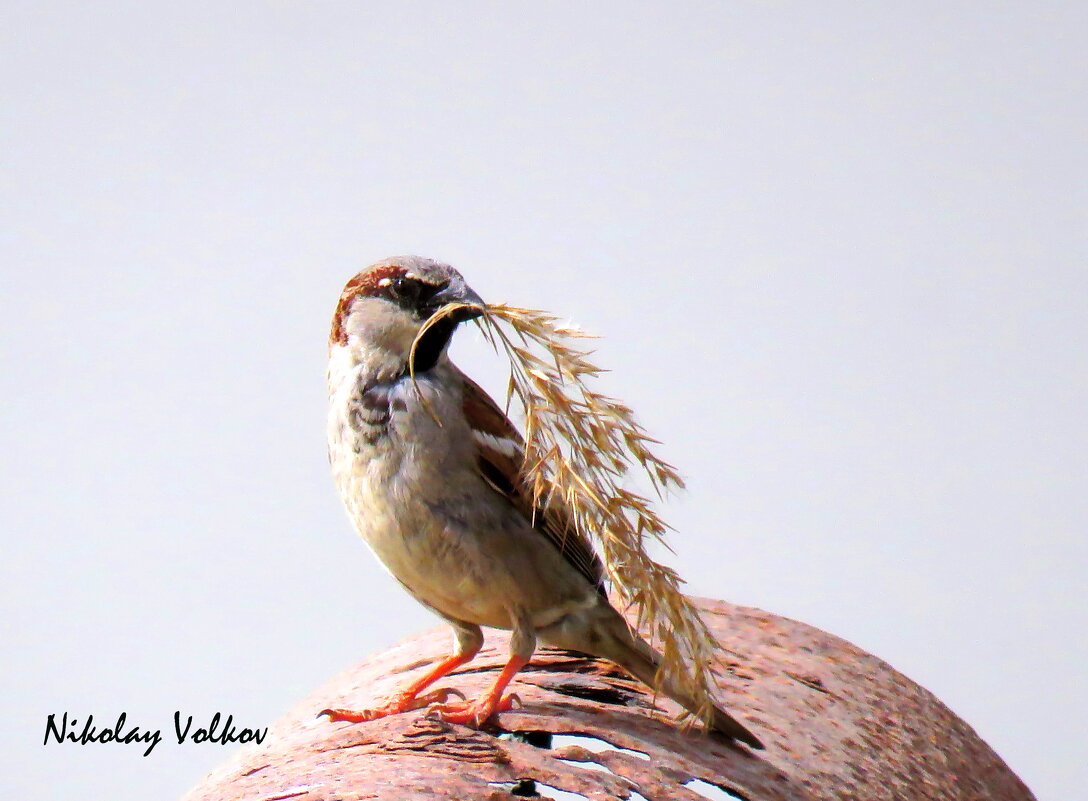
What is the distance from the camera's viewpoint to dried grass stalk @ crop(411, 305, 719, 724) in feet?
9.09

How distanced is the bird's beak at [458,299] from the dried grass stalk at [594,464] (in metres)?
0.04

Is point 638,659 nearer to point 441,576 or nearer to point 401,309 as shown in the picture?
point 441,576

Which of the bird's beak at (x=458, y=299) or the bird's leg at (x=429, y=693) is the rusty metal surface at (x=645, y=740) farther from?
the bird's beak at (x=458, y=299)

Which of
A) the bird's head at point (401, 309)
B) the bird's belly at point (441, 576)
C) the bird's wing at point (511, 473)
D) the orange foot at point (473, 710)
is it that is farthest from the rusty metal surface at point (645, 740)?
the bird's head at point (401, 309)

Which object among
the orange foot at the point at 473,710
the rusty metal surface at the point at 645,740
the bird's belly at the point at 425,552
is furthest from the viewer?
the bird's belly at the point at 425,552

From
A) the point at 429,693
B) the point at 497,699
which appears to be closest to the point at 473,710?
the point at 497,699

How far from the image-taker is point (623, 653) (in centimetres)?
306

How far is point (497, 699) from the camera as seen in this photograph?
272 cm

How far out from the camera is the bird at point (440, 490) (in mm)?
2838

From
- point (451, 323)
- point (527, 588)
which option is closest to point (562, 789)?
point (527, 588)

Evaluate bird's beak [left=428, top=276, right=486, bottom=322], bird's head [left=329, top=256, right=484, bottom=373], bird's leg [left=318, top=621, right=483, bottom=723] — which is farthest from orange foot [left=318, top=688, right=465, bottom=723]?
bird's beak [left=428, top=276, right=486, bottom=322]

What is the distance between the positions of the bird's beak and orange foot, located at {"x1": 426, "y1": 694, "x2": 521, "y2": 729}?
770mm

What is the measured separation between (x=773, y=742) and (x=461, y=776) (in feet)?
2.59

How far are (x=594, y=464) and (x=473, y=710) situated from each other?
0.54m
